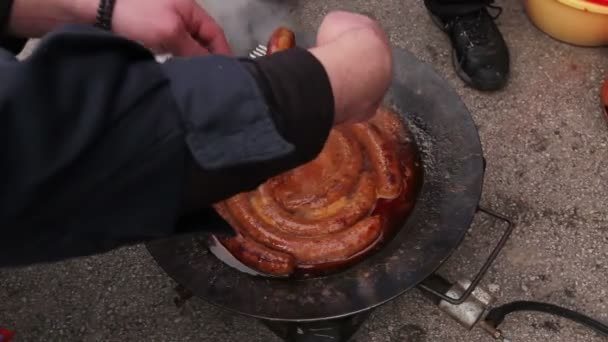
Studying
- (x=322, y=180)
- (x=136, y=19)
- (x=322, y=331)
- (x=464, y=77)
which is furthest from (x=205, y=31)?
(x=464, y=77)

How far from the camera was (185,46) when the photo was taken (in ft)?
5.29

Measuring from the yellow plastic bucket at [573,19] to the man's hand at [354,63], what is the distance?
1771mm

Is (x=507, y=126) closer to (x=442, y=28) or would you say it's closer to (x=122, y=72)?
(x=442, y=28)

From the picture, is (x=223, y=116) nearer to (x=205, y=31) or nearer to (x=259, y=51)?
(x=205, y=31)

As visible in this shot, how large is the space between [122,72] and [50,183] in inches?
8.4

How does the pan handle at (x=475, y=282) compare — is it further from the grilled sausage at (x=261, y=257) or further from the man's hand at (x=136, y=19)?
the man's hand at (x=136, y=19)

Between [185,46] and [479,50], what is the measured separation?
1.76 m

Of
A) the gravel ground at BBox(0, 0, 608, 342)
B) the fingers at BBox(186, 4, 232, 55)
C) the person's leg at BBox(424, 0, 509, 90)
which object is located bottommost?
the gravel ground at BBox(0, 0, 608, 342)

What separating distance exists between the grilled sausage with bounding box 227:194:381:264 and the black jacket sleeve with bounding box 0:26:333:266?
2.46ft

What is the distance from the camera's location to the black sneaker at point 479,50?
2.86 m

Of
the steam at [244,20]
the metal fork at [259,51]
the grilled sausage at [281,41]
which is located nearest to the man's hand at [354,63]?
the grilled sausage at [281,41]

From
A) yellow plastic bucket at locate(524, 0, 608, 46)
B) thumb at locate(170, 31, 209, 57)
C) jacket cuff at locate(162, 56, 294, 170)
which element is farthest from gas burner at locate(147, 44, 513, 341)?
yellow plastic bucket at locate(524, 0, 608, 46)

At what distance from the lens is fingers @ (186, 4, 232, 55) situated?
1.66 meters

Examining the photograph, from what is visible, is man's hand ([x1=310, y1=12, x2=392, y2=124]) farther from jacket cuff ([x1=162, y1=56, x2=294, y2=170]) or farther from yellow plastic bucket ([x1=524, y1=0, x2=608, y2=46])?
yellow plastic bucket ([x1=524, y1=0, x2=608, y2=46])
